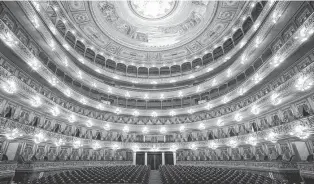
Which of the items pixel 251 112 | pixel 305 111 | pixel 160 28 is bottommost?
pixel 305 111

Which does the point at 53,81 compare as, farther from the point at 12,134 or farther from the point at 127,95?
the point at 127,95

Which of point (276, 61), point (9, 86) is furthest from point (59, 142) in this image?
point (276, 61)

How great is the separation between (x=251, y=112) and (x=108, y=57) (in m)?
24.1

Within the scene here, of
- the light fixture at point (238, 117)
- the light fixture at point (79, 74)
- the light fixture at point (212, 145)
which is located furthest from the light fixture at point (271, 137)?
the light fixture at point (79, 74)

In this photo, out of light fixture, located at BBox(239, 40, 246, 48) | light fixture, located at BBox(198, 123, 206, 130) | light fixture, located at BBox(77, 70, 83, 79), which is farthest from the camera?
light fixture, located at BBox(198, 123, 206, 130)

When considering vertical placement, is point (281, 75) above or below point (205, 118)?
above

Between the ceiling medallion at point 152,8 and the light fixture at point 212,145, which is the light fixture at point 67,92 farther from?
the light fixture at point 212,145

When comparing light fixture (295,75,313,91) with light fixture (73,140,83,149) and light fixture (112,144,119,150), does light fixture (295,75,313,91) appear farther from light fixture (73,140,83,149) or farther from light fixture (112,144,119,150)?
light fixture (73,140,83,149)

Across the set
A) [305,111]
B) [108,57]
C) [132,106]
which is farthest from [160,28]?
[305,111]

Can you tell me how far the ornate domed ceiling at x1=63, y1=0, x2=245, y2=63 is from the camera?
23375 millimetres

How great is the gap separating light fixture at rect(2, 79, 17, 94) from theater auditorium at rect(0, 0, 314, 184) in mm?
99

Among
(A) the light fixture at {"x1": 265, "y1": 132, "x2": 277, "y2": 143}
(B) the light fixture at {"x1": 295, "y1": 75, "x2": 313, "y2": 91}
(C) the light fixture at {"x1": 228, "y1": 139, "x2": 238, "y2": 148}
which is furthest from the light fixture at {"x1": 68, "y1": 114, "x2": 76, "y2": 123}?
(B) the light fixture at {"x1": 295, "y1": 75, "x2": 313, "y2": 91}

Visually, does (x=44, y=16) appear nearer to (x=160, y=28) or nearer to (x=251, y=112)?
(x=160, y=28)

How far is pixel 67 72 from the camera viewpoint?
23.1 m
